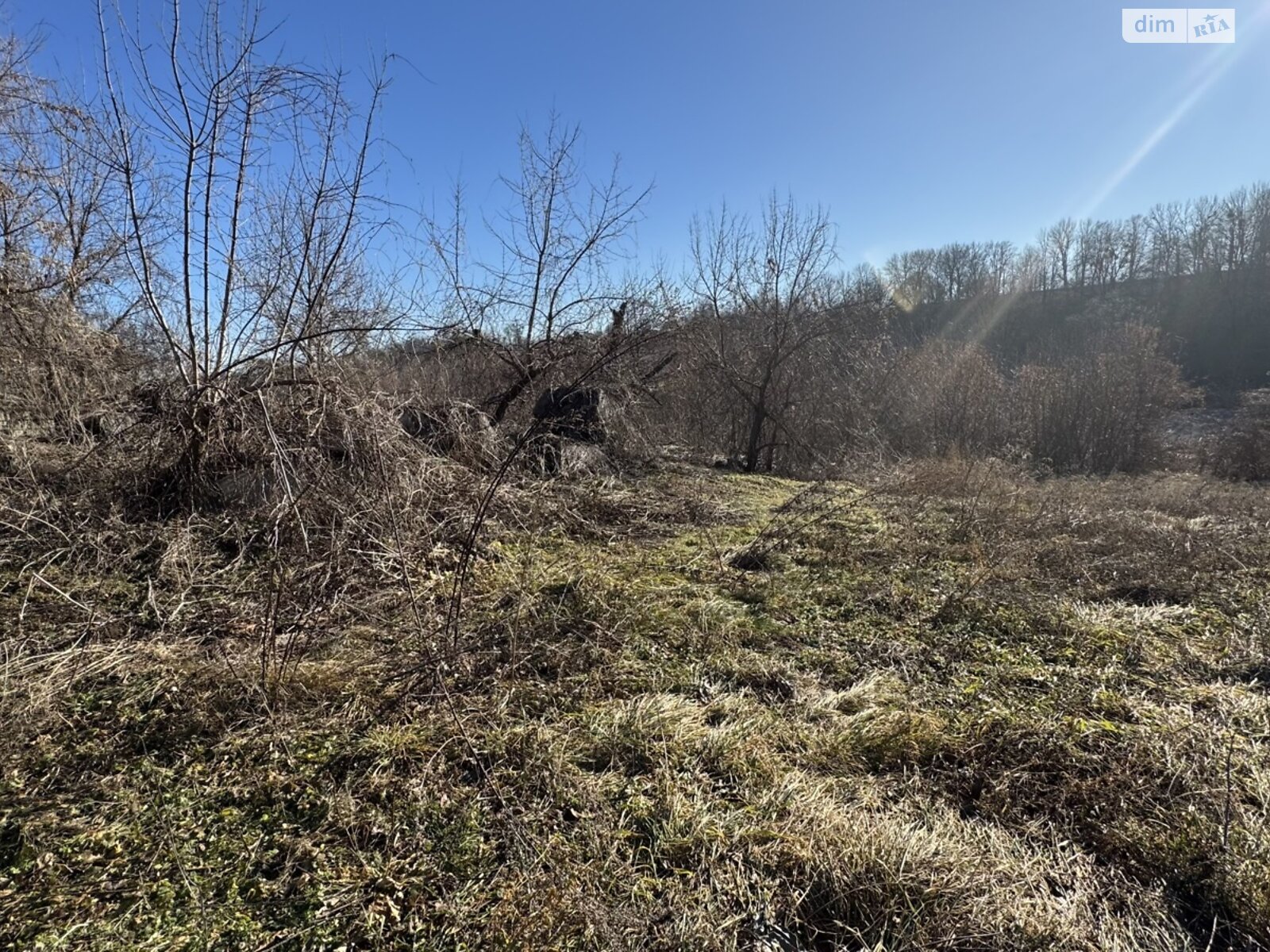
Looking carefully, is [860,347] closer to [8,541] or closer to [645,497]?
[645,497]

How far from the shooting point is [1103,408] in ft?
48.0

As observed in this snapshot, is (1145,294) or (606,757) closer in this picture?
(606,757)

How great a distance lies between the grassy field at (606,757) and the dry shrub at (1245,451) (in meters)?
13.9

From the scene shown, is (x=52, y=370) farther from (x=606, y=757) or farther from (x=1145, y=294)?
(x=1145, y=294)

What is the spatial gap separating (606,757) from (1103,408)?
57.0ft

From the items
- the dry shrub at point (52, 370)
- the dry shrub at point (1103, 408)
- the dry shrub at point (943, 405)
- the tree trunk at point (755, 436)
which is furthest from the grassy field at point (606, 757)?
the dry shrub at point (1103, 408)

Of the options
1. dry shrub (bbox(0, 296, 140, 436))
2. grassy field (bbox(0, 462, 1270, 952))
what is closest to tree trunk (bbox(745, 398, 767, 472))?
grassy field (bbox(0, 462, 1270, 952))

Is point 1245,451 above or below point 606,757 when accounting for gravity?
below

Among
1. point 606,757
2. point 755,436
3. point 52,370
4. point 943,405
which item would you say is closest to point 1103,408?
point 943,405

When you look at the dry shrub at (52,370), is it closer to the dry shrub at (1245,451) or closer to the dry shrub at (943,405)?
the dry shrub at (943,405)

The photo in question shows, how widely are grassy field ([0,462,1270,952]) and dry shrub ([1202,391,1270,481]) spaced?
13921mm

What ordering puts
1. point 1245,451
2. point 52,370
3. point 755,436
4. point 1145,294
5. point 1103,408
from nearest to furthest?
1. point 52,370
2. point 755,436
3. point 1245,451
4. point 1103,408
5. point 1145,294

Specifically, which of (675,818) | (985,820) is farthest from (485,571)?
(985,820)

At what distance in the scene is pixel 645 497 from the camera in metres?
6.20
